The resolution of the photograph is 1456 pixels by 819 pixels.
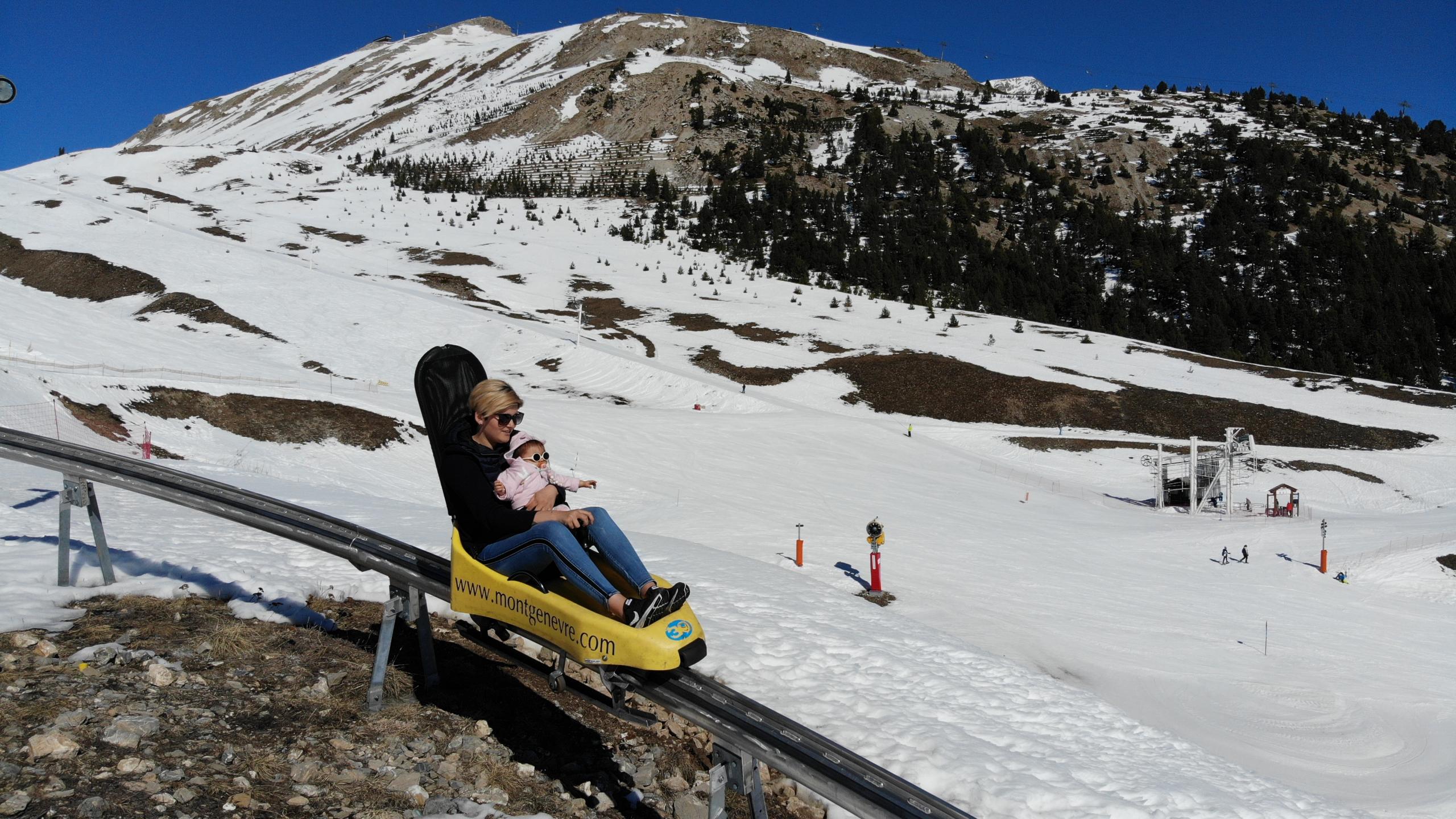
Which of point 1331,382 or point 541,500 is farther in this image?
point 1331,382

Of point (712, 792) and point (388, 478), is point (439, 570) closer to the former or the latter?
point (712, 792)

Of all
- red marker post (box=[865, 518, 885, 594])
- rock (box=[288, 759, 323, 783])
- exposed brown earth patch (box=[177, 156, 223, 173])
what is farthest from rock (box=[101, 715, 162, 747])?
exposed brown earth patch (box=[177, 156, 223, 173])

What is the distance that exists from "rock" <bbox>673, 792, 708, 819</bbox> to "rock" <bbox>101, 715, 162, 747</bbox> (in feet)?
10.9

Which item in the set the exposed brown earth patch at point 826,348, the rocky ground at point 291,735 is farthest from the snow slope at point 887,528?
the rocky ground at point 291,735

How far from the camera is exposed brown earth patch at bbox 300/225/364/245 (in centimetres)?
7982

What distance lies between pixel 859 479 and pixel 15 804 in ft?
97.5

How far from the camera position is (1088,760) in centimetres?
748

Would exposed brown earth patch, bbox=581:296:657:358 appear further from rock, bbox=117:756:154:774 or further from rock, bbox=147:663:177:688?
rock, bbox=117:756:154:774

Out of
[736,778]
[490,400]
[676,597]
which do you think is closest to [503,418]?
[490,400]

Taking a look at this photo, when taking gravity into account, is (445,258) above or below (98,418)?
above

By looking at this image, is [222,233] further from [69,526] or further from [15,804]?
[15,804]

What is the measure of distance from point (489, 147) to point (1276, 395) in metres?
146

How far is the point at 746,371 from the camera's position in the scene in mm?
53312

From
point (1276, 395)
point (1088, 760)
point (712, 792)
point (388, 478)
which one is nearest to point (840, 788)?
point (712, 792)
